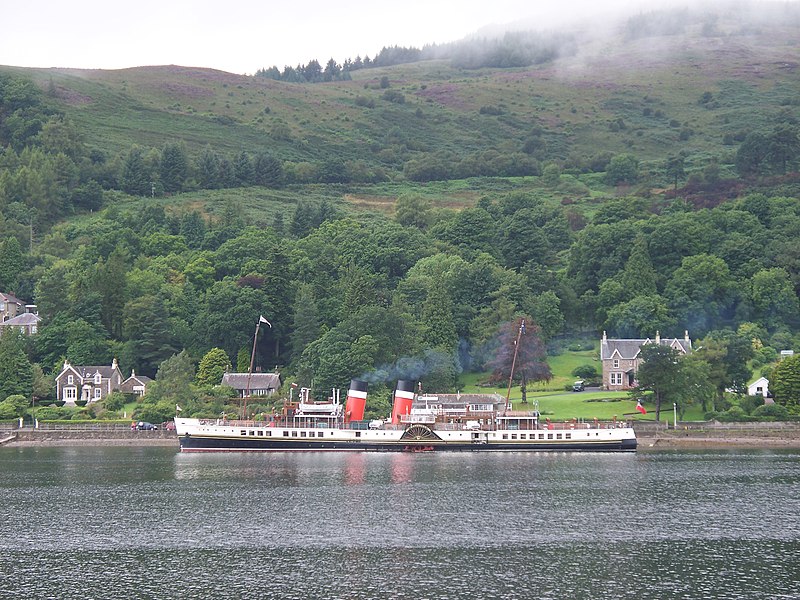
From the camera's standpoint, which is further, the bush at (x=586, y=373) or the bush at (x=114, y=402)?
the bush at (x=586, y=373)

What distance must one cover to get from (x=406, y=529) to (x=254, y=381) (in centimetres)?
5764

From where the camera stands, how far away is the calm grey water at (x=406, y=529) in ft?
148

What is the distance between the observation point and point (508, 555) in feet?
163

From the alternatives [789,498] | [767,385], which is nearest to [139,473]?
[789,498]

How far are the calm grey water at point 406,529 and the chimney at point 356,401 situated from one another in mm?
14298

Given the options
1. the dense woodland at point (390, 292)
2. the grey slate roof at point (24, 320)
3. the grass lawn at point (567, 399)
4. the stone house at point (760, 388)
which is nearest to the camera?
the grass lawn at point (567, 399)

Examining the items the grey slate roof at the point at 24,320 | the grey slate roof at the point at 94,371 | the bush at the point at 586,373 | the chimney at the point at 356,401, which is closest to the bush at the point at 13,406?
the grey slate roof at the point at 94,371

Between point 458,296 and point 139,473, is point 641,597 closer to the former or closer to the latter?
point 139,473

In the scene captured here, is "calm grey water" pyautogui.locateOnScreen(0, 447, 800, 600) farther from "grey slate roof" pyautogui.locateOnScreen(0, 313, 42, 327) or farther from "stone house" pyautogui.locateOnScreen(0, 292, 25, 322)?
"stone house" pyautogui.locateOnScreen(0, 292, 25, 322)

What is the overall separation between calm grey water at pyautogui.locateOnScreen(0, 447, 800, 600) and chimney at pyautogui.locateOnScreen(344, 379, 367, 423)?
14298 millimetres

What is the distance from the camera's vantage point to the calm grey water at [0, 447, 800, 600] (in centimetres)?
4503

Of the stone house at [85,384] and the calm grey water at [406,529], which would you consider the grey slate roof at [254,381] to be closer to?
the stone house at [85,384]

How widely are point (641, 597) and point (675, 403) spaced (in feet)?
184

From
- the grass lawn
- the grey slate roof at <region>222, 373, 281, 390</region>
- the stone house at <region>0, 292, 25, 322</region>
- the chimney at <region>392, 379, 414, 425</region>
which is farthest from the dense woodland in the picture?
the chimney at <region>392, 379, 414, 425</region>
